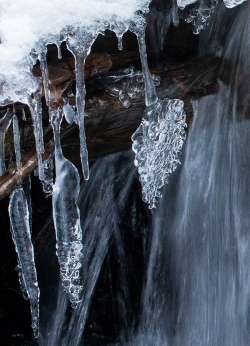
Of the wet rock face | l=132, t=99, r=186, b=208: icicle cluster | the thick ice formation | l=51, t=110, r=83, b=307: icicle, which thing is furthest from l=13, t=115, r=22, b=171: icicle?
the wet rock face

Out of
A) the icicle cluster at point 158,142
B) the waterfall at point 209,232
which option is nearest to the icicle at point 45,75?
the icicle cluster at point 158,142

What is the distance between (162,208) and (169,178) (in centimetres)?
19

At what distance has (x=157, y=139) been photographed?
2.72 m

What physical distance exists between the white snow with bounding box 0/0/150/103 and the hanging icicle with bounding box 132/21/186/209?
0.45 meters

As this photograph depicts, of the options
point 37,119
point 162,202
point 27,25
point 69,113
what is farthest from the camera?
point 162,202

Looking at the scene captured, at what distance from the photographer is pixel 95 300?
3531mm

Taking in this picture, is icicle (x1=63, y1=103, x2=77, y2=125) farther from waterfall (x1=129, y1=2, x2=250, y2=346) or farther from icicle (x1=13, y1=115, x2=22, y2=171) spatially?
waterfall (x1=129, y1=2, x2=250, y2=346)

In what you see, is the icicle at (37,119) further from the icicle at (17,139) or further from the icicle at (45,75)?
the icicle at (17,139)

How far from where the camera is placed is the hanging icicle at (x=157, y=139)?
2.65 m

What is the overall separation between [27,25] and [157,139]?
2.89ft

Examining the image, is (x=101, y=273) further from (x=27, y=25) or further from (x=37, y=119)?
(x=27, y=25)

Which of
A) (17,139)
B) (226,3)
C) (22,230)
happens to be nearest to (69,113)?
(17,139)

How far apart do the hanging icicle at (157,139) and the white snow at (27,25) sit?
0.45 m

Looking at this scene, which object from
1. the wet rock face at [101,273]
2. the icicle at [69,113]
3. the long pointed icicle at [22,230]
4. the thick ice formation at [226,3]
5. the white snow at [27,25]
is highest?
the thick ice formation at [226,3]
